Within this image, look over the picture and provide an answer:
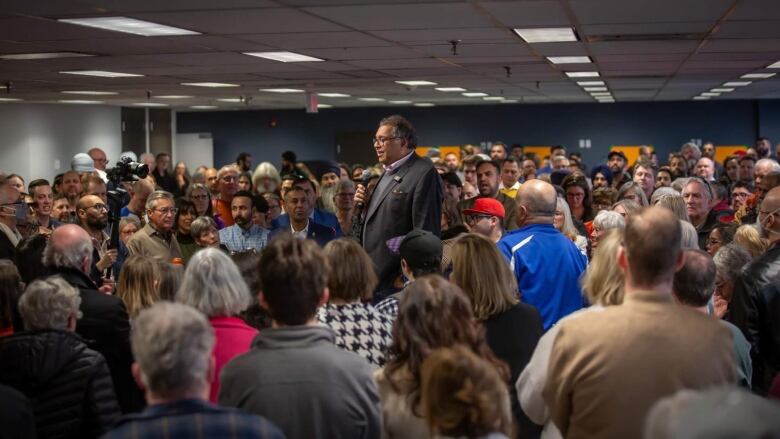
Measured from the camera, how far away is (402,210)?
5.26 meters

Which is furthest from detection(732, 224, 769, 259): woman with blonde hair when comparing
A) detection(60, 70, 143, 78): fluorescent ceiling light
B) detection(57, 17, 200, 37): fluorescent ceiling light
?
detection(60, 70, 143, 78): fluorescent ceiling light

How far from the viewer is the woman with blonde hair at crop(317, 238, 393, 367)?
10.8 feet

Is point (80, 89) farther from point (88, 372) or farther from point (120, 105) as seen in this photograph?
point (88, 372)

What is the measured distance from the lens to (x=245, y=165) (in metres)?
14.9

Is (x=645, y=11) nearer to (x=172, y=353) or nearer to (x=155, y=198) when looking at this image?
(x=155, y=198)

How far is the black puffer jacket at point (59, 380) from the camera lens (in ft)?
10.7

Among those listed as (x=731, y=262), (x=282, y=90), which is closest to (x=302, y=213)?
(x=731, y=262)

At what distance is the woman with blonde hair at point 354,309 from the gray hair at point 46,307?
3.06 feet

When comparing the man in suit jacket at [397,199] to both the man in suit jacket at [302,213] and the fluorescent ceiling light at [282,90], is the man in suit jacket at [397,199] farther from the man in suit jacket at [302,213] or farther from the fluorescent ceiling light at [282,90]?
the fluorescent ceiling light at [282,90]

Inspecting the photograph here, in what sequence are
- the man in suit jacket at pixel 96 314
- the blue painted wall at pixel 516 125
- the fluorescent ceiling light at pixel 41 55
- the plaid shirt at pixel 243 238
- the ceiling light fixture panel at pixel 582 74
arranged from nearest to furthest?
the man in suit jacket at pixel 96 314 → the plaid shirt at pixel 243 238 → the fluorescent ceiling light at pixel 41 55 → the ceiling light fixture panel at pixel 582 74 → the blue painted wall at pixel 516 125

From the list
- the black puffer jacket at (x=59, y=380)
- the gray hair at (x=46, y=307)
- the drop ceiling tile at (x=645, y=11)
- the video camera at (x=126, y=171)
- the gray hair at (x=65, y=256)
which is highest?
the drop ceiling tile at (x=645, y=11)

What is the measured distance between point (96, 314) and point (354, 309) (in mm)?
1195

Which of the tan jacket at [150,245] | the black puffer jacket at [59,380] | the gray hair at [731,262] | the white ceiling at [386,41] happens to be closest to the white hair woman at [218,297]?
the black puffer jacket at [59,380]

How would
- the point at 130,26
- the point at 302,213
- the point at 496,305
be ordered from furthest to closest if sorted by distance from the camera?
the point at 302,213 → the point at 130,26 → the point at 496,305
